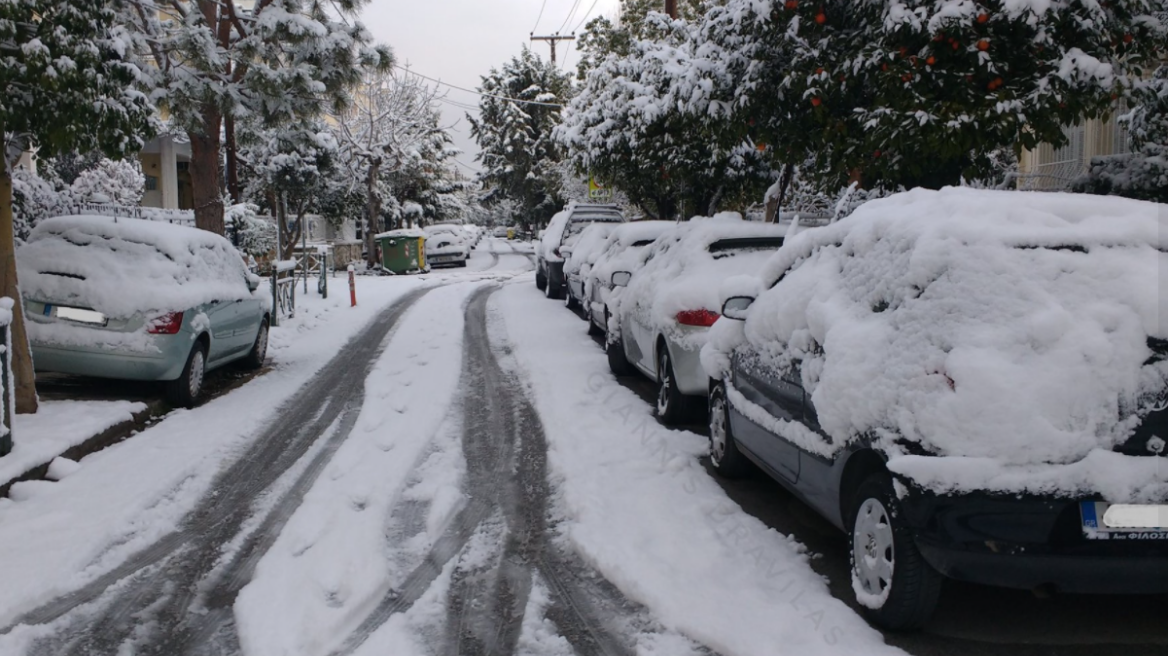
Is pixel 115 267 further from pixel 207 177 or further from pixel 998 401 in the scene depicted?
pixel 998 401

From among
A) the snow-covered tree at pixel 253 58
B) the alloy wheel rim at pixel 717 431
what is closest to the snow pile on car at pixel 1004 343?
the alloy wheel rim at pixel 717 431

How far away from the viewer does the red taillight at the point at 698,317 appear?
7973mm

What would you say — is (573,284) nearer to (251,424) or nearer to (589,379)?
(589,379)

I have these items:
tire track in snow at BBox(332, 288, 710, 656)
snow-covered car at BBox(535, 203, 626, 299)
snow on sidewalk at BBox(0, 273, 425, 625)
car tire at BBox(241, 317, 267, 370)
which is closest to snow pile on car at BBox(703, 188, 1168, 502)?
tire track in snow at BBox(332, 288, 710, 656)

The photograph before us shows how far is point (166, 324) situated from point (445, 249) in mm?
29377

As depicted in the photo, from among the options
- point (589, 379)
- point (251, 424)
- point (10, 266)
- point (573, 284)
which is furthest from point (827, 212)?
point (10, 266)

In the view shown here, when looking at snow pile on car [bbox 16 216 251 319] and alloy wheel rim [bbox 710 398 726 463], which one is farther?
snow pile on car [bbox 16 216 251 319]

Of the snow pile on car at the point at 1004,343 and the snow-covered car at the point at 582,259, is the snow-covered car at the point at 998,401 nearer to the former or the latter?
the snow pile on car at the point at 1004,343

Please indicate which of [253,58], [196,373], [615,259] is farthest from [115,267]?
[615,259]

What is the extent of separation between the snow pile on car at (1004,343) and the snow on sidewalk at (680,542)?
827 mm

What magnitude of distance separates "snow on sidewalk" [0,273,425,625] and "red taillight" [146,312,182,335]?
79 cm

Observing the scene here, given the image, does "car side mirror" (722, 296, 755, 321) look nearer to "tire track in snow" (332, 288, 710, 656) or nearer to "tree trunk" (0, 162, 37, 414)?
"tire track in snow" (332, 288, 710, 656)

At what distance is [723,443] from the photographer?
6836 millimetres

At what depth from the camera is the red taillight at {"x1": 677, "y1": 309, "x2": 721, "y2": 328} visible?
797cm
